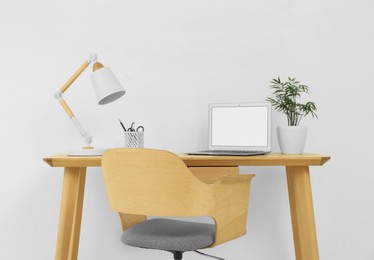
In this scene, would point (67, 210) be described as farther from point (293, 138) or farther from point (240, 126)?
point (293, 138)

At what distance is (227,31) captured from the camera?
2707 millimetres

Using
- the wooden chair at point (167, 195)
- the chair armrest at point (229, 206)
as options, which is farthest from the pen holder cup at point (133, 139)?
the chair armrest at point (229, 206)

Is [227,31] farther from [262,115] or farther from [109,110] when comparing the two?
[109,110]

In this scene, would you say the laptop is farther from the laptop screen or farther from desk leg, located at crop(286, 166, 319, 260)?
desk leg, located at crop(286, 166, 319, 260)

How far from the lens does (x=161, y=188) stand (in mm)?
1720

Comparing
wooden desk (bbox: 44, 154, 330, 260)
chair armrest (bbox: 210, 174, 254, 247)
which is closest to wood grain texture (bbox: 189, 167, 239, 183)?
wooden desk (bbox: 44, 154, 330, 260)

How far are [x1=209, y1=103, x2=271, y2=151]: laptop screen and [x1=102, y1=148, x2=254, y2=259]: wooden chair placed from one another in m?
0.56

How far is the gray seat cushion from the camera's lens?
1753 mm

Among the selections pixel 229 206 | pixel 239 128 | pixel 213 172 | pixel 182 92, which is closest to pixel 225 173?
→ pixel 213 172

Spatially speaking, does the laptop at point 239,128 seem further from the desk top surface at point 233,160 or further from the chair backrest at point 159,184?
the chair backrest at point 159,184

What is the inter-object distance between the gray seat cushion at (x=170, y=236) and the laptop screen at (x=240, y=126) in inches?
22.9

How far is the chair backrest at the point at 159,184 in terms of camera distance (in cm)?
170

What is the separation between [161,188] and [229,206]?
31 cm

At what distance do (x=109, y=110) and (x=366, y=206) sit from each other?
1646mm
